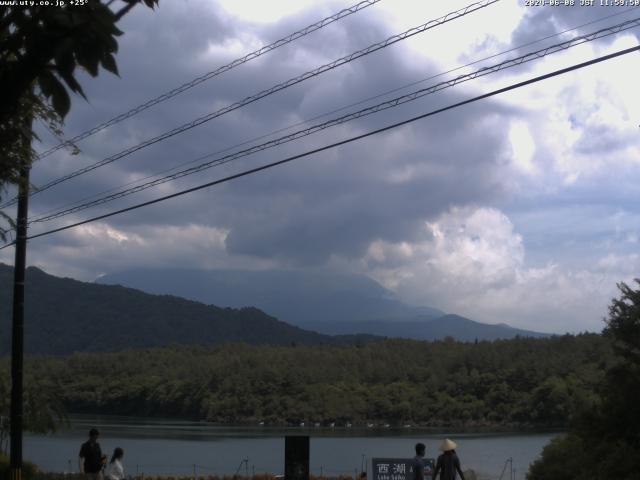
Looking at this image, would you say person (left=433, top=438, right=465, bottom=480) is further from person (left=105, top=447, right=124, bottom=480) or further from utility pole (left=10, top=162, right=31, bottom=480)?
utility pole (left=10, top=162, right=31, bottom=480)

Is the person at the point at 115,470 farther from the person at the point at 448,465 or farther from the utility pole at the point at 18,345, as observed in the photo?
the person at the point at 448,465

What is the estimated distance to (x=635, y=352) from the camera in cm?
1936

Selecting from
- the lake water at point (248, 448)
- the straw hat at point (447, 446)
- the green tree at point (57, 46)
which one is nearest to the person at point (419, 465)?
the straw hat at point (447, 446)

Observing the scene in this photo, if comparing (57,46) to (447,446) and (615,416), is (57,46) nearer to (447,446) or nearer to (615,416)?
(447,446)

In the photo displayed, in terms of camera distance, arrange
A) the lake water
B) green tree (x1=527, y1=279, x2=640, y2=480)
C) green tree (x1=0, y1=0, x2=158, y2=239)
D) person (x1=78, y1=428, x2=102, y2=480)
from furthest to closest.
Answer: the lake water < green tree (x1=527, y1=279, x2=640, y2=480) < person (x1=78, y1=428, x2=102, y2=480) < green tree (x1=0, y1=0, x2=158, y2=239)

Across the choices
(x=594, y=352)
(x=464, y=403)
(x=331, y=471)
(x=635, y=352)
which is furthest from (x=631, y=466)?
(x=464, y=403)

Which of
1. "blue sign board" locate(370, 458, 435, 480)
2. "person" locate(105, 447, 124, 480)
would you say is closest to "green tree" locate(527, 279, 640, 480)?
"blue sign board" locate(370, 458, 435, 480)

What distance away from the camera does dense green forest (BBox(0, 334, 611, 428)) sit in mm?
81938

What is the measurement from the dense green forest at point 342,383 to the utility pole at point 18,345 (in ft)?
200

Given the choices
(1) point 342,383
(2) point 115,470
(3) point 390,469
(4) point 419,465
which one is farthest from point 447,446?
(1) point 342,383

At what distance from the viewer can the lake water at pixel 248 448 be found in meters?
47.9

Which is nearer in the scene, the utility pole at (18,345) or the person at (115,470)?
the person at (115,470)

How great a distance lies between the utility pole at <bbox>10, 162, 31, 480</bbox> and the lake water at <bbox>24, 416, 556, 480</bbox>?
19.8 metres

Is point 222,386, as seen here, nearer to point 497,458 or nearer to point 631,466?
point 497,458
